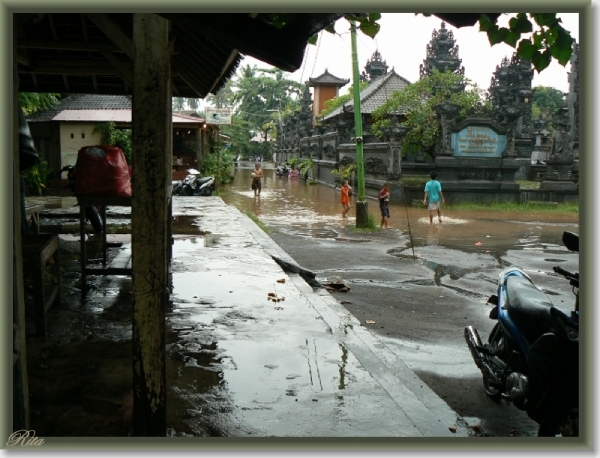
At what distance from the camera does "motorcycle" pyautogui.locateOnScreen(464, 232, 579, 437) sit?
3777 mm

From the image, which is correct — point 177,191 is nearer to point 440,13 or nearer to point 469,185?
point 469,185

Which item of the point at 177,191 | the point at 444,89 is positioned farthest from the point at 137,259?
the point at 444,89

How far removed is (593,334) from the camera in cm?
325

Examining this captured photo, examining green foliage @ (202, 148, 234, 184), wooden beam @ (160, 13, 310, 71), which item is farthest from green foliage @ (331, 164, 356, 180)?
wooden beam @ (160, 13, 310, 71)

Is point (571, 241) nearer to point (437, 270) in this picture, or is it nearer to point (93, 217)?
point (437, 270)

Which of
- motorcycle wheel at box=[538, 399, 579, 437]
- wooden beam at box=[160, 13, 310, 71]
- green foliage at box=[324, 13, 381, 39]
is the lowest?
motorcycle wheel at box=[538, 399, 579, 437]

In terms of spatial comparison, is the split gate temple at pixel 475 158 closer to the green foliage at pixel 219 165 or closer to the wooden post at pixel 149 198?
the green foliage at pixel 219 165

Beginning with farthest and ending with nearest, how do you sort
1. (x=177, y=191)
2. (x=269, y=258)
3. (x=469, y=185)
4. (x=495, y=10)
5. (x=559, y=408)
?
(x=469, y=185)
(x=177, y=191)
(x=269, y=258)
(x=559, y=408)
(x=495, y=10)

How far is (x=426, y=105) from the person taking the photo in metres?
25.6

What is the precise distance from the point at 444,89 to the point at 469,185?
442cm

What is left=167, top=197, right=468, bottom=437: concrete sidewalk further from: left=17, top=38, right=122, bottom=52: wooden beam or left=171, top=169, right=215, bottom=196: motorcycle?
left=171, top=169, right=215, bottom=196: motorcycle

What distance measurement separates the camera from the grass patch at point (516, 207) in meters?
22.9

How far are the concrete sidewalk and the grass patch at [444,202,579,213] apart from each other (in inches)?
656

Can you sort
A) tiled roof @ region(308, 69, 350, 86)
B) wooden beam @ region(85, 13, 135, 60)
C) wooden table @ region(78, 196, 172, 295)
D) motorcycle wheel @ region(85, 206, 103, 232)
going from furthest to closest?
tiled roof @ region(308, 69, 350, 86) < motorcycle wheel @ region(85, 206, 103, 232) < wooden table @ region(78, 196, 172, 295) < wooden beam @ region(85, 13, 135, 60)
